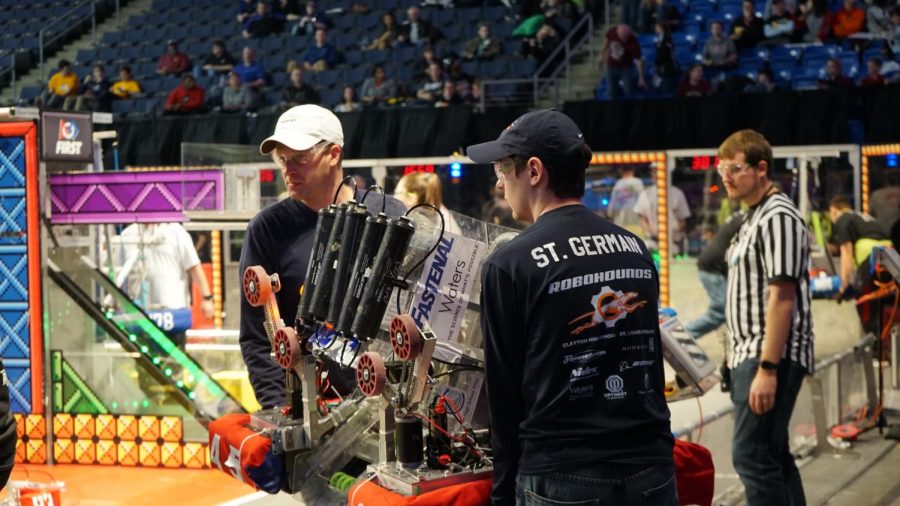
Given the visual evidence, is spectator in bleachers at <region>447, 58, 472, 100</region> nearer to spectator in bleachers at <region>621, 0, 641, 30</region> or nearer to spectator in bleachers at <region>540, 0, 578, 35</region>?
spectator in bleachers at <region>540, 0, 578, 35</region>

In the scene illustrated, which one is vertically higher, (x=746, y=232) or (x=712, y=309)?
(x=746, y=232)

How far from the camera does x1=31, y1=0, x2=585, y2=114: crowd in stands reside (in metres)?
15.4

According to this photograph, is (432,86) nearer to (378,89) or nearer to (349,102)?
(378,89)

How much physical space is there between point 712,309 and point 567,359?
6126 mm

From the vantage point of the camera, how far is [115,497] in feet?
19.6

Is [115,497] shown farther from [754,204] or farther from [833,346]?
[833,346]

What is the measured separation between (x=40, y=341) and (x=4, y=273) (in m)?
0.42

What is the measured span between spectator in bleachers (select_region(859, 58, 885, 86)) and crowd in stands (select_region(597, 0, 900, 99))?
369mm

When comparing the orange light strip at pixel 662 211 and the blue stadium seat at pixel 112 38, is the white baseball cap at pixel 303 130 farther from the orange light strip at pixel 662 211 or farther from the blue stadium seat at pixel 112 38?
the blue stadium seat at pixel 112 38

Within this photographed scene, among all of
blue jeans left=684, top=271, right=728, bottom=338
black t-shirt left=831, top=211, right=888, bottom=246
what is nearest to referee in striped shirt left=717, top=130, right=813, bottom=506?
blue jeans left=684, top=271, right=728, bottom=338

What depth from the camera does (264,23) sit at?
18.6 metres

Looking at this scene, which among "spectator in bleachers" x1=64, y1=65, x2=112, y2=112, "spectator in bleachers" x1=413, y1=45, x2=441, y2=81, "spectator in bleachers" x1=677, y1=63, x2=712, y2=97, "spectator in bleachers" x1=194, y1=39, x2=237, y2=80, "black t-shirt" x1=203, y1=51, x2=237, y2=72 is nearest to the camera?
"spectator in bleachers" x1=677, y1=63, x2=712, y2=97

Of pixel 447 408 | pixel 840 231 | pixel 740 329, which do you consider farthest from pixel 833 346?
pixel 447 408

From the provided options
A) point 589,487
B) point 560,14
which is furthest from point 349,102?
point 589,487
